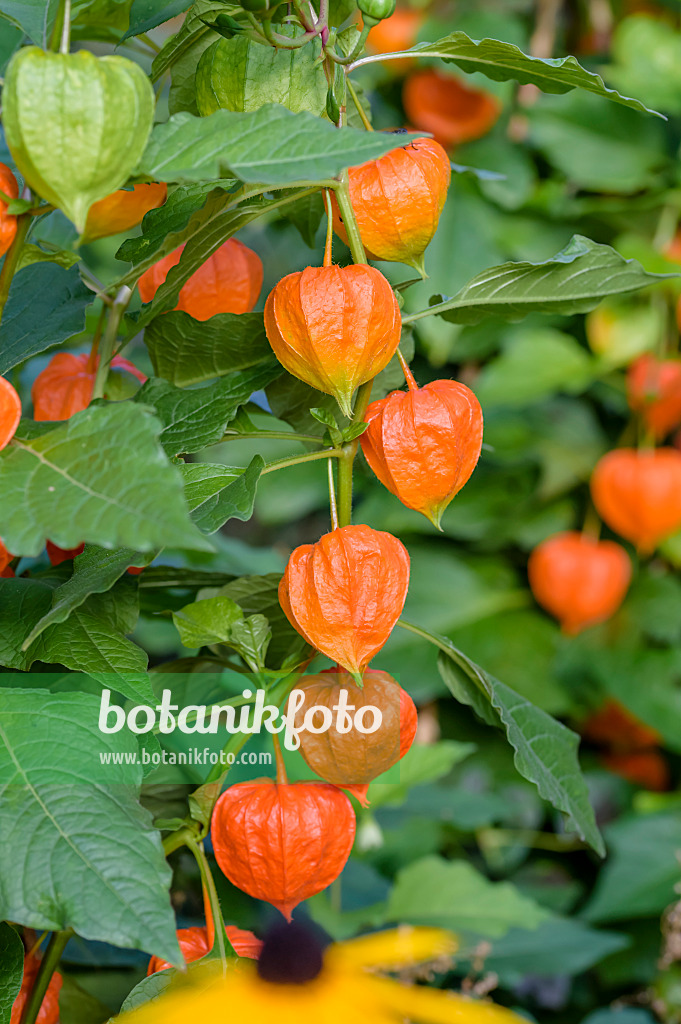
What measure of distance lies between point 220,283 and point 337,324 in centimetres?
12

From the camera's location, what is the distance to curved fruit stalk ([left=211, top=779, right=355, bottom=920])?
31 centimetres

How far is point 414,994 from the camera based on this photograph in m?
0.39

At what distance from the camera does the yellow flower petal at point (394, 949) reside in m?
0.45

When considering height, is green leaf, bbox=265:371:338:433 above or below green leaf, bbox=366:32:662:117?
below

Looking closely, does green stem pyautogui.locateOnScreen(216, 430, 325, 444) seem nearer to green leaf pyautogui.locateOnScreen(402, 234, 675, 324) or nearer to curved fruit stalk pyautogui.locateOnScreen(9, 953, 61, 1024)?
green leaf pyautogui.locateOnScreen(402, 234, 675, 324)

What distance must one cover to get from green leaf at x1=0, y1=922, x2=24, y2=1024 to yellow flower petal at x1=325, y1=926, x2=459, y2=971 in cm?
16

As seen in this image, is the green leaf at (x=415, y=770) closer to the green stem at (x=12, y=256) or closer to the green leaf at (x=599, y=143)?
the green stem at (x=12, y=256)

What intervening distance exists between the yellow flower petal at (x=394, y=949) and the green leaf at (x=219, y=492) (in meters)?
0.23

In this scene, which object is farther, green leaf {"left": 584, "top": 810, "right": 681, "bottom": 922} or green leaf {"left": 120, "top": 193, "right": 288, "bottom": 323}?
green leaf {"left": 584, "top": 810, "right": 681, "bottom": 922}

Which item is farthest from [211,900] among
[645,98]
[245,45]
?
[645,98]

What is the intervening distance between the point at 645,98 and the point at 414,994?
101 cm

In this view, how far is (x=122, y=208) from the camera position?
1.11ft

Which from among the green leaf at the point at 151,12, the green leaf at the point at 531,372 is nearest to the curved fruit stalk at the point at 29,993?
the green leaf at the point at 151,12

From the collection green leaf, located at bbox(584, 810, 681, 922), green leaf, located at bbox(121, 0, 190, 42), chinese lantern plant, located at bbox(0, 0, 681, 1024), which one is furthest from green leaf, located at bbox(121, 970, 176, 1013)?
green leaf, located at bbox(584, 810, 681, 922)
